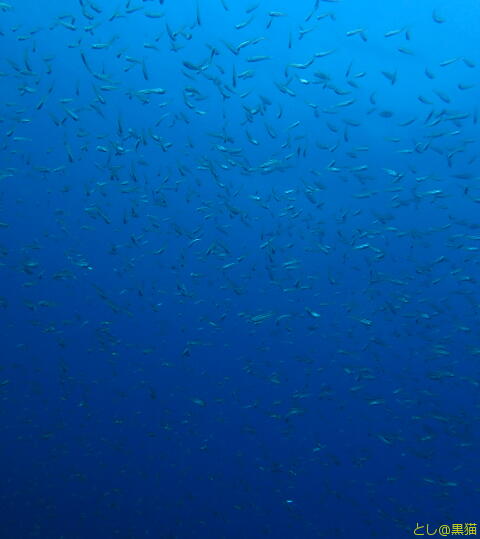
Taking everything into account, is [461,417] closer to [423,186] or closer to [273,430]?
[273,430]

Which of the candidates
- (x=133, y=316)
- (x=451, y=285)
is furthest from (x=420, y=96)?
(x=133, y=316)

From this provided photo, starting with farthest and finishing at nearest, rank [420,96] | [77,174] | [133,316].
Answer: [133,316]
[77,174]
[420,96]

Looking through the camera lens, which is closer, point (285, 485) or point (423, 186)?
point (423, 186)

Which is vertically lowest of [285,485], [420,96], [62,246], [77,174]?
[285,485]

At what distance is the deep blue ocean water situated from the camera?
4.95 m

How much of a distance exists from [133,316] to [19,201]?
1.61 m

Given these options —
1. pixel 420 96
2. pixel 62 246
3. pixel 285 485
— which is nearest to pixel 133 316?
pixel 62 246

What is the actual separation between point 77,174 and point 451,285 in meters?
3.91

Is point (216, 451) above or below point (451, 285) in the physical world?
below

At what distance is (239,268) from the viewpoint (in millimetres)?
5676

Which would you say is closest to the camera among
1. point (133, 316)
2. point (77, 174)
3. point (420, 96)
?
point (420, 96)

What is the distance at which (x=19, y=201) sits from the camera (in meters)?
5.41

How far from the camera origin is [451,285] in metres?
5.54

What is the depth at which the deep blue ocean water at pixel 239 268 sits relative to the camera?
195 inches
